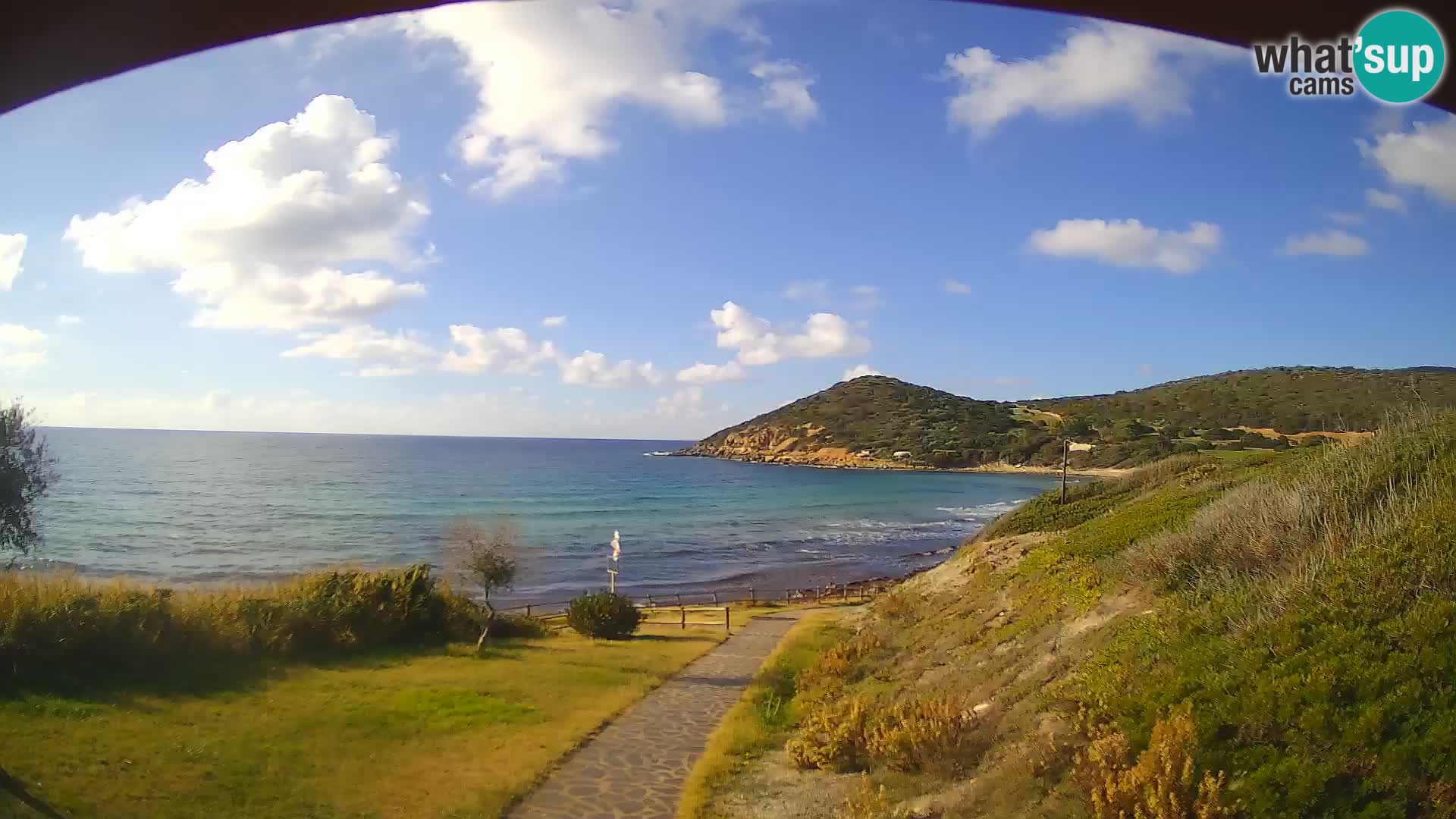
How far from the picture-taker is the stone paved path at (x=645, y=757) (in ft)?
30.5

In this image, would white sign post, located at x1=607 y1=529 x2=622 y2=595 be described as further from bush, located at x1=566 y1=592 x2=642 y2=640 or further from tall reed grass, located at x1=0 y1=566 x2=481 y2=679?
tall reed grass, located at x1=0 y1=566 x2=481 y2=679

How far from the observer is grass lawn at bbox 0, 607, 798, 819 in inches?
340

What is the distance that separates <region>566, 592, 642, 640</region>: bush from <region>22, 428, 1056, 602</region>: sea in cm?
195

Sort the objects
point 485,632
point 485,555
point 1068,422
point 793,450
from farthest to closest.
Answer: point 793,450
point 1068,422
point 485,555
point 485,632

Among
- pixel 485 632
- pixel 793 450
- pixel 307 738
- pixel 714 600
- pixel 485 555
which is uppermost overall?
pixel 793 450

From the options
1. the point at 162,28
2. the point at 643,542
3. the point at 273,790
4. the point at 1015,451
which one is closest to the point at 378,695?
the point at 273,790

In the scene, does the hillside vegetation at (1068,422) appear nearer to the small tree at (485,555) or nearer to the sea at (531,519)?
the sea at (531,519)

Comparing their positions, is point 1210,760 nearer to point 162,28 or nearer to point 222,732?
point 162,28

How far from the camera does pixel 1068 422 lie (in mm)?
109312

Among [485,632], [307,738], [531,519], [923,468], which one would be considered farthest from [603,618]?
[923,468]

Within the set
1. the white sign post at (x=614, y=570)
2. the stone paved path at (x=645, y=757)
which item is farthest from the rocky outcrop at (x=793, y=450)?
the stone paved path at (x=645, y=757)

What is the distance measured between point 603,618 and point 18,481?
42.5 feet

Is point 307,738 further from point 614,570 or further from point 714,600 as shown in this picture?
point 614,570

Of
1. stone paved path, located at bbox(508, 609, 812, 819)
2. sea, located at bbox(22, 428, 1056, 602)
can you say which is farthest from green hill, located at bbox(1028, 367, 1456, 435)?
stone paved path, located at bbox(508, 609, 812, 819)
